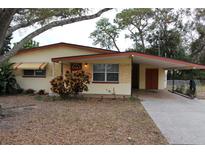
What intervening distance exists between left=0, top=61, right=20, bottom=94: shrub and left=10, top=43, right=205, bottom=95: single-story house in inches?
16.4

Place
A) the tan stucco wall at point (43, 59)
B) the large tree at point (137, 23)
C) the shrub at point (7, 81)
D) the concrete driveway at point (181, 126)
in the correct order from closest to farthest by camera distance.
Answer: the concrete driveway at point (181, 126)
the shrub at point (7, 81)
the tan stucco wall at point (43, 59)
the large tree at point (137, 23)

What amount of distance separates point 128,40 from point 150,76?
17626mm

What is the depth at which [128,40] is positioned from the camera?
127 feet

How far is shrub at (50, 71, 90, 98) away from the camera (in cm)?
1411

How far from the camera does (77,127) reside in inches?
294

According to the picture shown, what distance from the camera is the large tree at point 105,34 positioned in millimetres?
38472

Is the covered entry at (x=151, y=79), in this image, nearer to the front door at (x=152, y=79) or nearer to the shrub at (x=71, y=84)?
the front door at (x=152, y=79)

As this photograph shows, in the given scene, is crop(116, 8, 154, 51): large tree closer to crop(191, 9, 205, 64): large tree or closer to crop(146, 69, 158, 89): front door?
crop(191, 9, 205, 64): large tree

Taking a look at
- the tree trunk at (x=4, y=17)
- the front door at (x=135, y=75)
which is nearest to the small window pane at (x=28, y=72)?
the front door at (x=135, y=75)

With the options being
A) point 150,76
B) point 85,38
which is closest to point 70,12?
point 150,76

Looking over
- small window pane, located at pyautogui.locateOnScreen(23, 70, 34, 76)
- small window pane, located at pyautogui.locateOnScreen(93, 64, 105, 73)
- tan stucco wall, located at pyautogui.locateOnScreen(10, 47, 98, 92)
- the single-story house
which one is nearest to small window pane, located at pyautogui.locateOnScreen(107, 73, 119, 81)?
the single-story house

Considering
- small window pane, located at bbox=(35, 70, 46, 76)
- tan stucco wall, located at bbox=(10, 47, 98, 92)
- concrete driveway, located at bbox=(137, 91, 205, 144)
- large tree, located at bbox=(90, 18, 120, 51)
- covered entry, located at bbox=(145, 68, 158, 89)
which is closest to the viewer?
concrete driveway, located at bbox=(137, 91, 205, 144)

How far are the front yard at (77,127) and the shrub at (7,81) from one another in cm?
725
